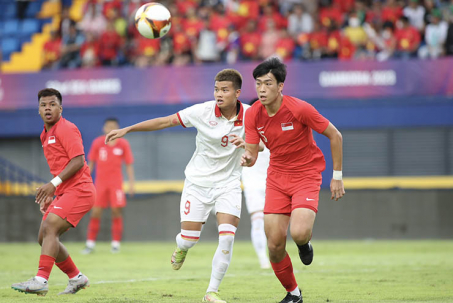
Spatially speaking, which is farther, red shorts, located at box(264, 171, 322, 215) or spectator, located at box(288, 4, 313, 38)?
spectator, located at box(288, 4, 313, 38)

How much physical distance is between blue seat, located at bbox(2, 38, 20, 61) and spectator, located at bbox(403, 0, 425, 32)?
40.9ft

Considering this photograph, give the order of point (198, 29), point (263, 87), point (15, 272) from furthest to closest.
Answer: point (198, 29), point (15, 272), point (263, 87)

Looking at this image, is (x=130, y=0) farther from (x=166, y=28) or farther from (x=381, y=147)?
(x=166, y=28)

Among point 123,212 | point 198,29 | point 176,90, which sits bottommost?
point 123,212

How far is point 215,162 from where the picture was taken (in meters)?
8.15

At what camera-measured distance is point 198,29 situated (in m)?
21.1

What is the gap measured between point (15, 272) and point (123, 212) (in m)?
7.24

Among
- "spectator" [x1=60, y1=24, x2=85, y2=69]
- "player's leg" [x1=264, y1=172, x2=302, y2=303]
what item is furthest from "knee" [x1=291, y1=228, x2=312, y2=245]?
"spectator" [x1=60, y1=24, x2=85, y2=69]

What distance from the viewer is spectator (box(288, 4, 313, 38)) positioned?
2052cm

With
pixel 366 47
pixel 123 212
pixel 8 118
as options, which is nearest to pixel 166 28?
pixel 123 212

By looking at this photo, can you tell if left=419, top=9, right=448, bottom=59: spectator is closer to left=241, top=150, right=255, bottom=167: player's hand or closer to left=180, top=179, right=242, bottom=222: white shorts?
left=180, top=179, right=242, bottom=222: white shorts

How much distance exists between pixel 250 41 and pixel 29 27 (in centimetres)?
860

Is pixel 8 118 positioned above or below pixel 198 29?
below

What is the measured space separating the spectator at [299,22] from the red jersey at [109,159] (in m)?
7.04
